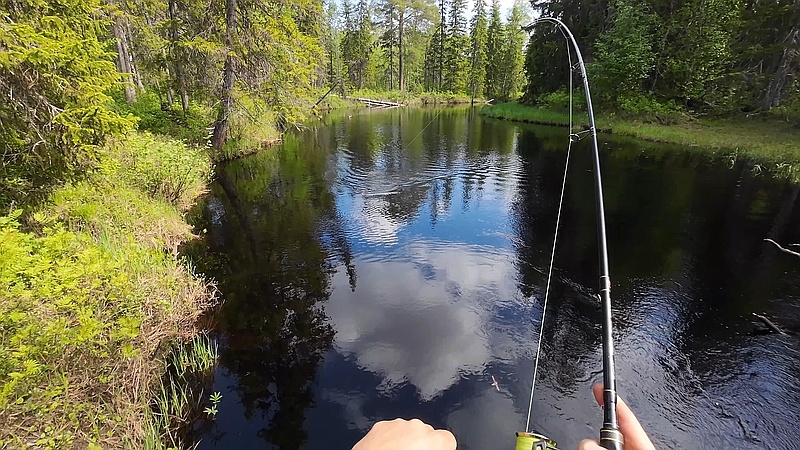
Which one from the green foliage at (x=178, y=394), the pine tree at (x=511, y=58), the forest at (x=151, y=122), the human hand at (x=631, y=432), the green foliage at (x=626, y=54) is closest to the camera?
the human hand at (x=631, y=432)

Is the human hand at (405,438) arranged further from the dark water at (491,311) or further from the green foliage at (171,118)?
the green foliage at (171,118)

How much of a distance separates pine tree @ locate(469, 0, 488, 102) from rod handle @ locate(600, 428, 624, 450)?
63.1 metres

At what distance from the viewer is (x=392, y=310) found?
6730 mm

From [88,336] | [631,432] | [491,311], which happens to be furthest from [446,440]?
[491,311]

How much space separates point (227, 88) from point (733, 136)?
76.5 ft

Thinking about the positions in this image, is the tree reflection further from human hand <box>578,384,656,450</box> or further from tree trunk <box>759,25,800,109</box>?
tree trunk <box>759,25,800,109</box>

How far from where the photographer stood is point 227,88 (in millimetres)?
14492

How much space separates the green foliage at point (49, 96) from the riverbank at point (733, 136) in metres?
19.0

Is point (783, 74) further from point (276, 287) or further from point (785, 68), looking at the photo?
point (276, 287)

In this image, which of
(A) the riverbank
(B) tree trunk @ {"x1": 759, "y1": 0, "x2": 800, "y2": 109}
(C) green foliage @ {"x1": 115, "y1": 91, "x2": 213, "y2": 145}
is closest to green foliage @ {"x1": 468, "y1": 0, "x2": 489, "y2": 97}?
(A) the riverbank

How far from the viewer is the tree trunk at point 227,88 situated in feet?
45.0

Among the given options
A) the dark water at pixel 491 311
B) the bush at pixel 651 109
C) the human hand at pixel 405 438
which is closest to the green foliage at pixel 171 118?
the dark water at pixel 491 311

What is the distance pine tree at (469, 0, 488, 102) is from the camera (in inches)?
2382

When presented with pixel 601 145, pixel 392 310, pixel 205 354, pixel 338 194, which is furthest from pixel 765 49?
pixel 205 354
